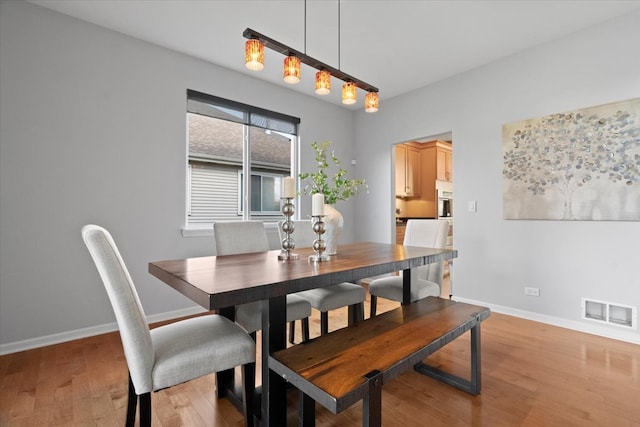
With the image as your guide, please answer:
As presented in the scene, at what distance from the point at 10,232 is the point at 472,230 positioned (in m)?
4.36

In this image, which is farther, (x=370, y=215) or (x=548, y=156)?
(x=370, y=215)

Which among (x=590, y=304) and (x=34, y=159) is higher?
(x=34, y=159)

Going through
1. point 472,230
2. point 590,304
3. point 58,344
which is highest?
point 472,230

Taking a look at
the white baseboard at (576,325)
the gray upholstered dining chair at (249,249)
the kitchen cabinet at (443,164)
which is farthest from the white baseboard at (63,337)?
the kitchen cabinet at (443,164)

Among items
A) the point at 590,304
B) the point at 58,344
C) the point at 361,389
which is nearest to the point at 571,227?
the point at 590,304

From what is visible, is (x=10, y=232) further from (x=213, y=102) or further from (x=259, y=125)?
(x=259, y=125)

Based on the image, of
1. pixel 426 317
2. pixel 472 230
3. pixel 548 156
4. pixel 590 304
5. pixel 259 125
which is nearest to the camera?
pixel 426 317

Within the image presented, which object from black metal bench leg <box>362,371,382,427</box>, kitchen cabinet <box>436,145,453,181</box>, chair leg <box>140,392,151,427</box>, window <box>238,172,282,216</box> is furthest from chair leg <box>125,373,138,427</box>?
kitchen cabinet <box>436,145,453,181</box>

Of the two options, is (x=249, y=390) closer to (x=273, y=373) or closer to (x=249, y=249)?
(x=273, y=373)

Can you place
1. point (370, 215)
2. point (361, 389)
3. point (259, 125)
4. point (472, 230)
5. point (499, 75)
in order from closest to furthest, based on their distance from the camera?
point (361, 389), point (499, 75), point (472, 230), point (259, 125), point (370, 215)

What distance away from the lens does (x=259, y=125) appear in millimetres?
3855

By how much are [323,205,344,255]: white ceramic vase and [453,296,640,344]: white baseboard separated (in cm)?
240

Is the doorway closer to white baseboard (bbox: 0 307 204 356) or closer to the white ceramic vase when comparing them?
the white ceramic vase

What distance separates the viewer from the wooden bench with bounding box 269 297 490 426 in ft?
3.47
